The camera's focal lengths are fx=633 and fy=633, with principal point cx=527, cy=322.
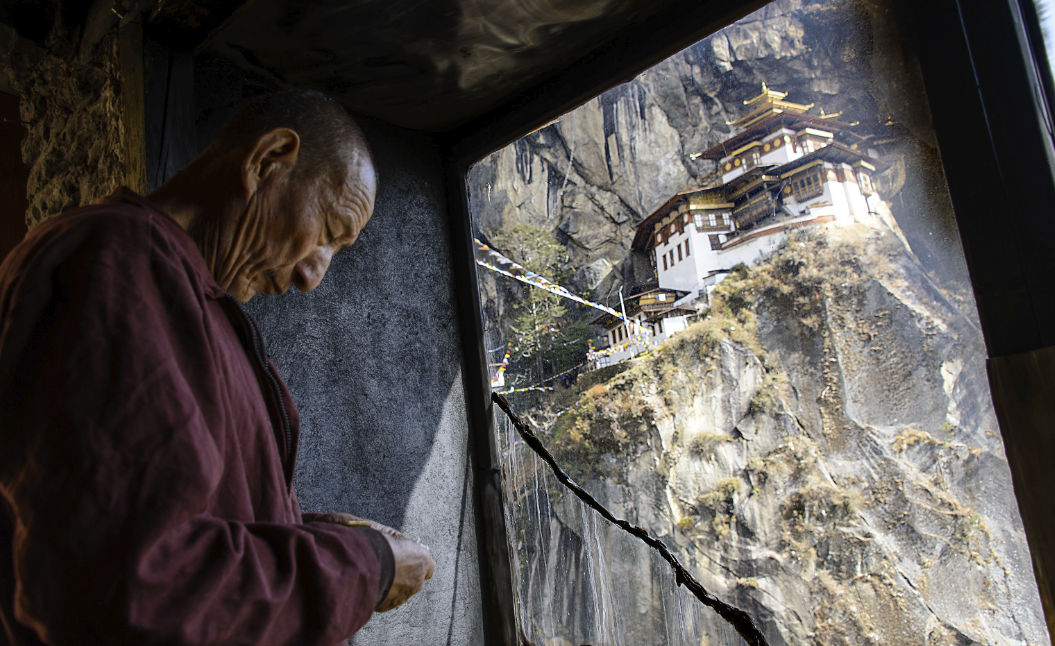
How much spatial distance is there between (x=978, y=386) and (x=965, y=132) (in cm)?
58

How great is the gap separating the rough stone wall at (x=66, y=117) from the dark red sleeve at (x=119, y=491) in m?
1.13

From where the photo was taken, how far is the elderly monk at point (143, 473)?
1.73ft

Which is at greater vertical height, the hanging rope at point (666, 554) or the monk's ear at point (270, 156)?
the monk's ear at point (270, 156)

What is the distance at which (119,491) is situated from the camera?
537mm

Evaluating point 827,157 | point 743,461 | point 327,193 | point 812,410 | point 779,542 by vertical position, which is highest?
point 827,157

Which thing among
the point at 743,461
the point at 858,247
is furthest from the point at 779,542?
the point at 858,247

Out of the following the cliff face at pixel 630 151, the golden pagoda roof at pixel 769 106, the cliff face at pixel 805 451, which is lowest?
the cliff face at pixel 805 451

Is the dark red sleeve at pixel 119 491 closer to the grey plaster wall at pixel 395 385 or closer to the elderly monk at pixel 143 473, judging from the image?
the elderly monk at pixel 143 473

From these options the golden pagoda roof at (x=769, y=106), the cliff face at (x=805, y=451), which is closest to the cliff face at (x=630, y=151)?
the golden pagoda roof at (x=769, y=106)

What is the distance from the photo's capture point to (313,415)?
6.03ft

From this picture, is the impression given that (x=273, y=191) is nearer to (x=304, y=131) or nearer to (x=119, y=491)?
(x=304, y=131)

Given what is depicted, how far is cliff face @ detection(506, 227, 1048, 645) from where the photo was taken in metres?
10.4

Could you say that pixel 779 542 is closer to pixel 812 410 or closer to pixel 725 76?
pixel 812 410

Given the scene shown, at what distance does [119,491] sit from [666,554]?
1791 mm
